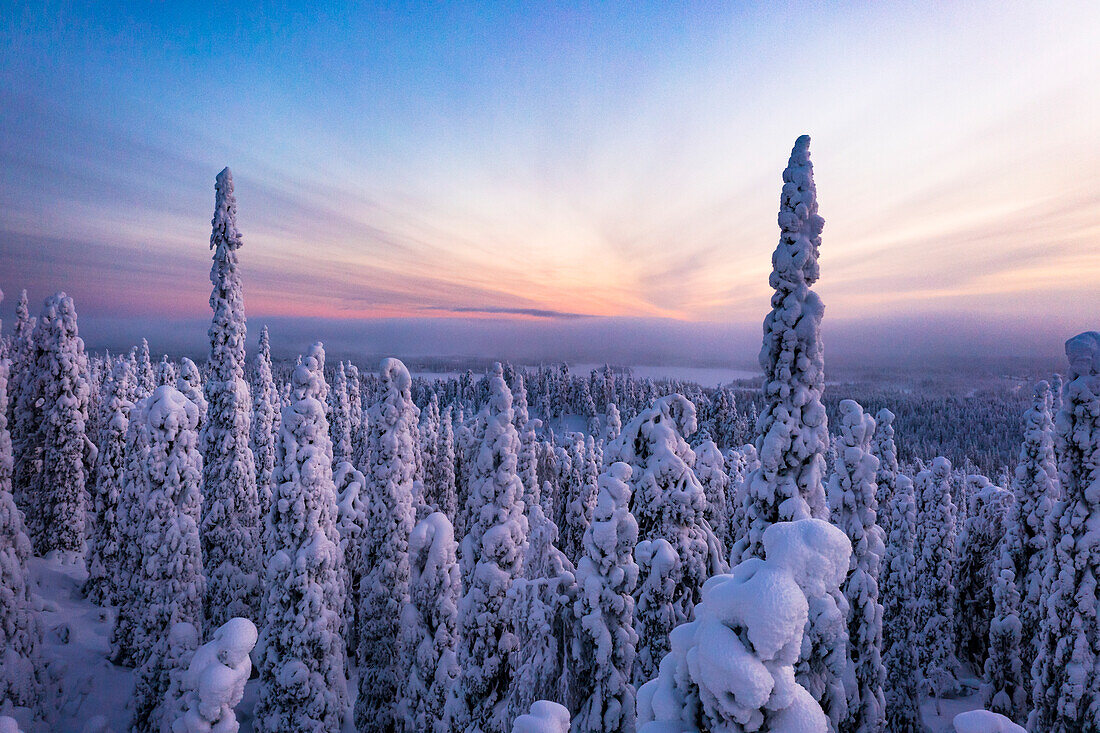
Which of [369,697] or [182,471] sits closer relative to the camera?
[182,471]

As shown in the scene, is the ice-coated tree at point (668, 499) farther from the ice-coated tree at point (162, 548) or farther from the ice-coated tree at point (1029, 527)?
the ice-coated tree at point (1029, 527)

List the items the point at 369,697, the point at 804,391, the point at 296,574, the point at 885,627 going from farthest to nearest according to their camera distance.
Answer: the point at 885,627 → the point at 369,697 → the point at 296,574 → the point at 804,391

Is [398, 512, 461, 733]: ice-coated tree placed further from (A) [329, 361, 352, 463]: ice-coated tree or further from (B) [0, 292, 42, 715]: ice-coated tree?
(A) [329, 361, 352, 463]: ice-coated tree

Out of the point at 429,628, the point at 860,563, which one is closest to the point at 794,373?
the point at 860,563

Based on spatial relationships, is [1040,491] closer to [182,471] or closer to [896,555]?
[896,555]

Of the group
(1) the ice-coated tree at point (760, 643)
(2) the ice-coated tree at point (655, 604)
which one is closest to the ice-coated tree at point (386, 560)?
(2) the ice-coated tree at point (655, 604)

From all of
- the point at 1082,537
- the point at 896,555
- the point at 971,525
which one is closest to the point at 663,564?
the point at 1082,537

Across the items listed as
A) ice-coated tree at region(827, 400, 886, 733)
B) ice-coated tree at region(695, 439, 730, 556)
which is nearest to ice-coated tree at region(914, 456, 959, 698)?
ice-coated tree at region(695, 439, 730, 556)
